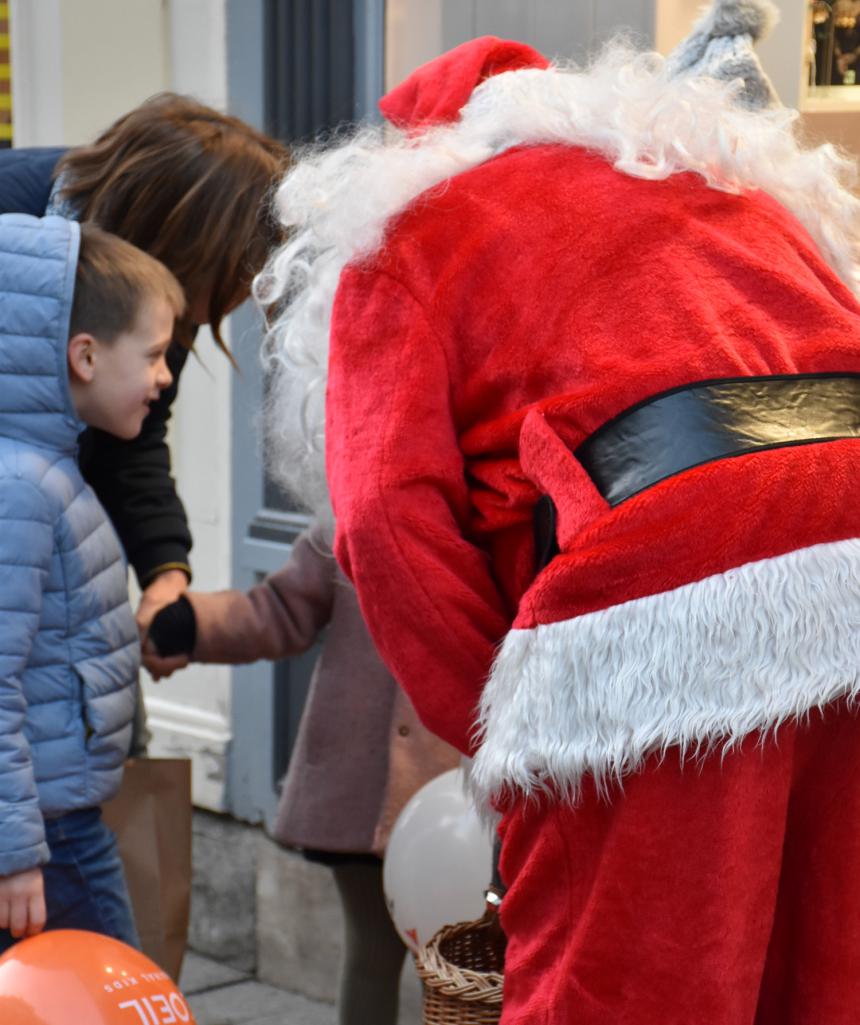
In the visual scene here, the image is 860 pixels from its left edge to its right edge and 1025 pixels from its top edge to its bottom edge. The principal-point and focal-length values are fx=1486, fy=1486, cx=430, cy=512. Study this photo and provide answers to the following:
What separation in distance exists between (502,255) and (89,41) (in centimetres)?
268

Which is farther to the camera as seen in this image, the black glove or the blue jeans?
the black glove

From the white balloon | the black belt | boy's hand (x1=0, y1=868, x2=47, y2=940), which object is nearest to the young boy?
boy's hand (x1=0, y1=868, x2=47, y2=940)

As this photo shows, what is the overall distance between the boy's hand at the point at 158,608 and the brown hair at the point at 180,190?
0.57 m

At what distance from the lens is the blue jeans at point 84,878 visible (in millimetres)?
2367

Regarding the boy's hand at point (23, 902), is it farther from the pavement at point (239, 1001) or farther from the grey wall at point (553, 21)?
the grey wall at point (553, 21)

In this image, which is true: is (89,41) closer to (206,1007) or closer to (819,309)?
(206,1007)

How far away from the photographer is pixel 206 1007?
3836mm

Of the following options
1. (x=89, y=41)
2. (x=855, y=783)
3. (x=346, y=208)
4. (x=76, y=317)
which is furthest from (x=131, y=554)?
(x=89, y=41)

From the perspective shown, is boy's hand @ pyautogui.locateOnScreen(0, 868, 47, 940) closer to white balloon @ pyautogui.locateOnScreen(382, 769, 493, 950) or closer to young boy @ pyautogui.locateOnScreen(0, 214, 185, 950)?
young boy @ pyautogui.locateOnScreen(0, 214, 185, 950)

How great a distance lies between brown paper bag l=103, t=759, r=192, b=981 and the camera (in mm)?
2582

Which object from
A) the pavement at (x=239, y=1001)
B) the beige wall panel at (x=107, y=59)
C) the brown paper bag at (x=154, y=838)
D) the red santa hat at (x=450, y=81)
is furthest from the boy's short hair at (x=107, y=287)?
the pavement at (x=239, y=1001)

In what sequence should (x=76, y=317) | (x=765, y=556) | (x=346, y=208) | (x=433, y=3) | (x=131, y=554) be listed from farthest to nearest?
(x=433, y=3) < (x=131, y=554) < (x=76, y=317) < (x=346, y=208) < (x=765, y=556)

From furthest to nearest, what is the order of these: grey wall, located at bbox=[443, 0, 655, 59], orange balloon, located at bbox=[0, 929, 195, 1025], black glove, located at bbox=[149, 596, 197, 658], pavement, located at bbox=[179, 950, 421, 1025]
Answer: pavement, located at bbox=[179, 950, 421, 1025] → grey wall, located at bbox=[443, 0, 655, 59] → black glove, located at bbox=[149, 596, 197, 658] → orange balloon, located at bbox=[0, 929, 195, 1025]

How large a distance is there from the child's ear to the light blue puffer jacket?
0.05 m
